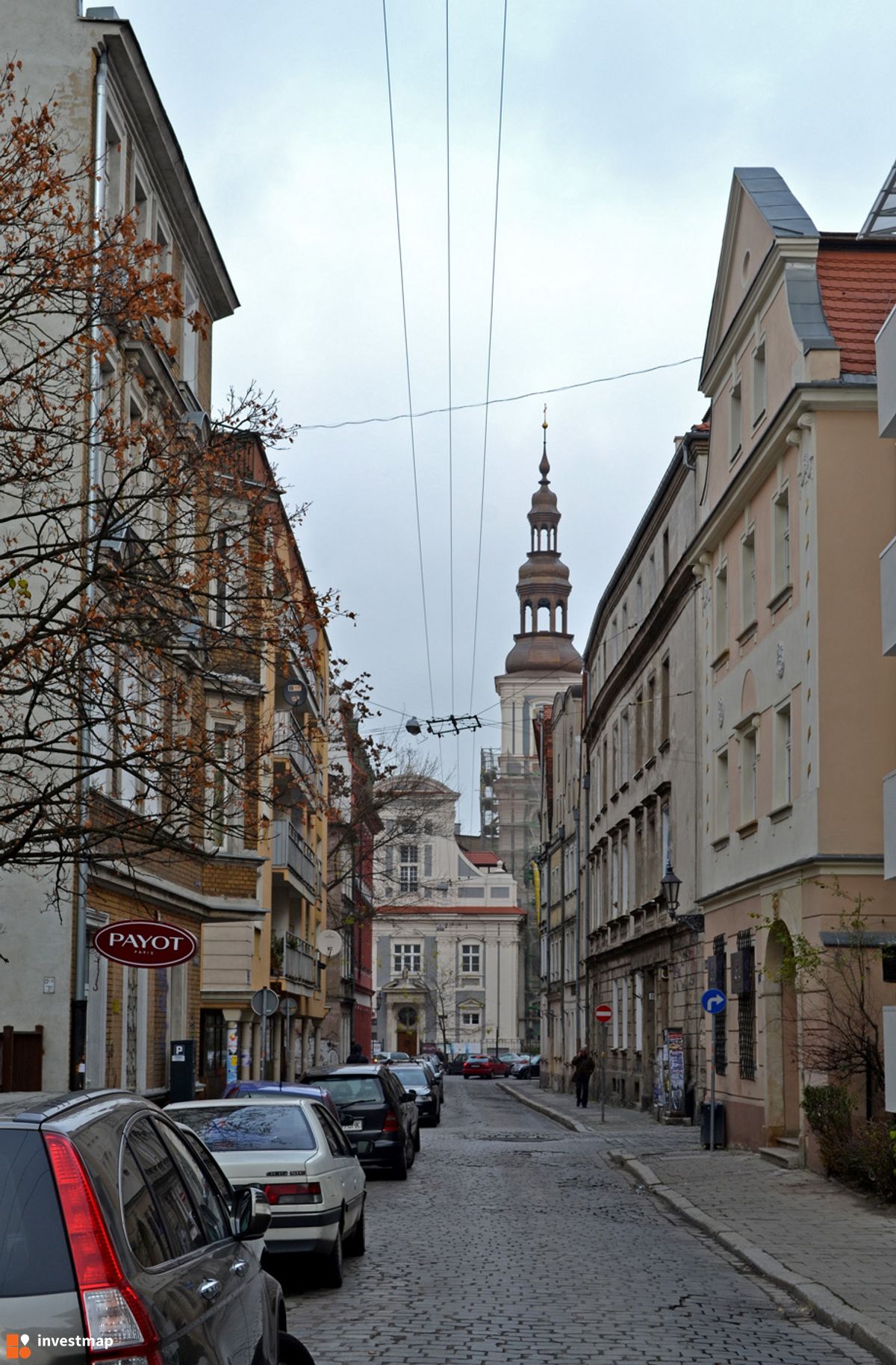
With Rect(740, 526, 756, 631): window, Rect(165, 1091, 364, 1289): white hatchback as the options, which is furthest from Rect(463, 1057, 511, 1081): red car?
Rect(165, 1091, 364, 1289): white hatchback

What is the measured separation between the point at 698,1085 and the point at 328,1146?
75.1 ft

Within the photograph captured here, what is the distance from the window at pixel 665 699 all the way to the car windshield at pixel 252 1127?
89.7 ft

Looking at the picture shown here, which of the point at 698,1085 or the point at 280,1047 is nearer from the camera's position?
the point at 698,1085

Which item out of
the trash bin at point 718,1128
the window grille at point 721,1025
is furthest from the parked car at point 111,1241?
the window grille at point 721,1025

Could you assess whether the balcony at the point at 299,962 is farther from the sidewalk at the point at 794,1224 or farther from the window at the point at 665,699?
the sidewalk at the point at 794,1224

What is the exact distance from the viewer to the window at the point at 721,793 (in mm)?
31266

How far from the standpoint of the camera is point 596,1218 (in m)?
18.5

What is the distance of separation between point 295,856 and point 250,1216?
4081cm

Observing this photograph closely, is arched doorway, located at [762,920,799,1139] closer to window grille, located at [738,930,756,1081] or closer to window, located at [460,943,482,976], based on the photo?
window grille, located at [738,930,756,1081]

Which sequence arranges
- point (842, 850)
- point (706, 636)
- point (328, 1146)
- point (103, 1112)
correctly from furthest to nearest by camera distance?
point (706, 636) < point (842, 850) < point (328, 1146) < point (103, 1112)

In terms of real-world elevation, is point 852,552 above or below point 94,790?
above

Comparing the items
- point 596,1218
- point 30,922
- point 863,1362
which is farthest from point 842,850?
point 863,1362

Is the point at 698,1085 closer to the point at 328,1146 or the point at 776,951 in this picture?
the point at 776,951

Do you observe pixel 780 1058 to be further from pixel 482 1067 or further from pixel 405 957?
pixel 405 957
